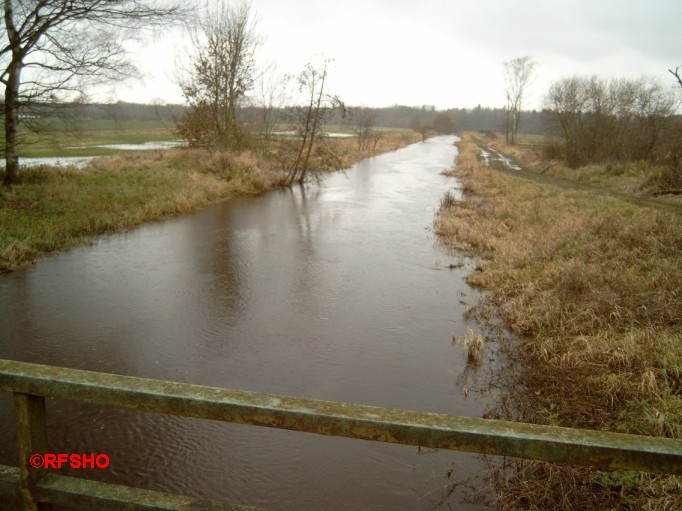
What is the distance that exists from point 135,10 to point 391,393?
29.1 feet

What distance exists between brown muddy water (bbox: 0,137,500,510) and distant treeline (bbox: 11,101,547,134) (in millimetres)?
3336

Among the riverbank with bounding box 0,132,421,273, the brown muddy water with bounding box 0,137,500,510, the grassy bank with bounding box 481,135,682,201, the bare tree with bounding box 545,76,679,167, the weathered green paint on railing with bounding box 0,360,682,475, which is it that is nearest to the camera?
the weathered green paint on railing with bounding box 0,360,682,475

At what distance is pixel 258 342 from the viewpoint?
6.22 meters

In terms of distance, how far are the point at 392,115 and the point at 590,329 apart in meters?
143

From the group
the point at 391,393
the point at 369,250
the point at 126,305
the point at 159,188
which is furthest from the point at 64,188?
the point at 391,393

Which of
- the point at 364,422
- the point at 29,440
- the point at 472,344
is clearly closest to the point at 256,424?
the point at 364,422

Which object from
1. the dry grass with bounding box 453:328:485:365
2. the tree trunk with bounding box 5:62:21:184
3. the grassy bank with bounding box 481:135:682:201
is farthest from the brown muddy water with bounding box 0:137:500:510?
the grassy bank with bounding box 481:135:682:201

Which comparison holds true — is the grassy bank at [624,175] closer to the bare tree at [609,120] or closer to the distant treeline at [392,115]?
the bare tree at [609,120]

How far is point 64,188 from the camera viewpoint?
1266 cm

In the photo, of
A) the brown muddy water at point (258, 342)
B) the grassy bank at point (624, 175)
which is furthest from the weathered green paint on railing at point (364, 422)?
the grassy bank at point (624, 175)

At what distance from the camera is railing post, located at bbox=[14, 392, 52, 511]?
1776mm

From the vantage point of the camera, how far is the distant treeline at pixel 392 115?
1139 centimetres

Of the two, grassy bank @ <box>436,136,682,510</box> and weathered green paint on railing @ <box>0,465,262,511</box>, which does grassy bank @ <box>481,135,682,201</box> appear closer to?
grassy bank @ <box>436,136,682,510</box>

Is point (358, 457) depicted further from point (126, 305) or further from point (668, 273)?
point (668, 273)
